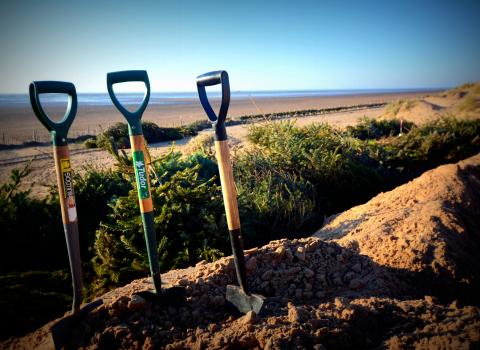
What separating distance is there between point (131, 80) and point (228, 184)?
1.02 metres

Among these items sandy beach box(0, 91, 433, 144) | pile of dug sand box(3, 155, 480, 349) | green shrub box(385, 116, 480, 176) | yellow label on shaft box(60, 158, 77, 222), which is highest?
sandy beach box(0, 91, 433, 144)

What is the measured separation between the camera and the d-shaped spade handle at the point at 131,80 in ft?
7.28

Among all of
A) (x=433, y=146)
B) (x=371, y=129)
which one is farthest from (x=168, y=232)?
(x=371, y=129)

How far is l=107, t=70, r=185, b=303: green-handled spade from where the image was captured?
2.23 meters

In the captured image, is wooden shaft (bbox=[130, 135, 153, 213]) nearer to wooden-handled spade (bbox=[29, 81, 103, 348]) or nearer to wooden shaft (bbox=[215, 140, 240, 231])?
wooden-handled spade (bbox=[29, 81, 103, 348])

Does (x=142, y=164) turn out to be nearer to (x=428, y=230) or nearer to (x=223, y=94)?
(x=223, y=94)

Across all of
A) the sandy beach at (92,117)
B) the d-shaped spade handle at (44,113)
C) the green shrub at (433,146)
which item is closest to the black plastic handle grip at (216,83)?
the d-shaped spade handle at (44,113)

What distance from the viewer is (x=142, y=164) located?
2.24 m

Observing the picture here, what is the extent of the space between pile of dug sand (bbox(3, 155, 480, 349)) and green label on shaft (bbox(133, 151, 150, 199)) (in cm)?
72

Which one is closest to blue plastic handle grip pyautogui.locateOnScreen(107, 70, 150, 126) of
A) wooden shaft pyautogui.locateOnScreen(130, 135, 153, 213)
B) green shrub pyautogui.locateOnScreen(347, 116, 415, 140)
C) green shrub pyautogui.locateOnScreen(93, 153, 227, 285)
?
wooden shaft pyautogui.locateOnScreen(130, 135, 153, 213)

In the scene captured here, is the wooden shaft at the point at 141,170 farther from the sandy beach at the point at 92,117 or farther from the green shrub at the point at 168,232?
the sandy beach at the point at 92,117

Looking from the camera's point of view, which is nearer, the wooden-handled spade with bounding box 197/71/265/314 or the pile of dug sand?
the pile of dug sand

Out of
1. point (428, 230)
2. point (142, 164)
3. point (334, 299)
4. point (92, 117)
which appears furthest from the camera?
point (92, 117)

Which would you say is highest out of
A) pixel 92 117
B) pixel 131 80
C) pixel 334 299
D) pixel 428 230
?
pixel 92 117
